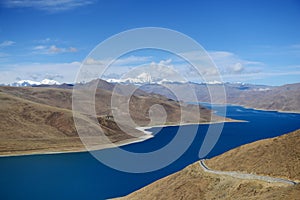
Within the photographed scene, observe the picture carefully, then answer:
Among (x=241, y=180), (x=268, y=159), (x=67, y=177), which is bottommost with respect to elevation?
(x=67, y=177)

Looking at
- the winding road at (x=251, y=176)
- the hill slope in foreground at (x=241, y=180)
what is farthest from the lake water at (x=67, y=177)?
the winding road at (x=251, y=176)

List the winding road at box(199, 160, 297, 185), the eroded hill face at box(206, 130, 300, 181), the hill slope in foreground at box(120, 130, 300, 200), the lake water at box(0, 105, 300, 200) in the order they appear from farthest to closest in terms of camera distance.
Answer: the lake water at box(0, 105, 300, 200) < the eroded hill face at box(206, 130, 300, 181) < the hill slope in foreground at box(120, 130, 300, 200) < the winding road at box(199, 160, 297, 185)

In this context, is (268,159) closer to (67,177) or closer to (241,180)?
(241,180)

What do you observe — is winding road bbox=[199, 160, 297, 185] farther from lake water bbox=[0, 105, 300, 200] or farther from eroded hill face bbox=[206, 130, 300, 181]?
lake water bbox=[0, 105, 300, 200]

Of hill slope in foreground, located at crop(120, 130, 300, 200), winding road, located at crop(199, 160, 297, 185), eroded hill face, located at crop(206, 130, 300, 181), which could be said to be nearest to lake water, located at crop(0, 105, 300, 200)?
hill slope in foreground, located at crop(120, 130, 300, 200)

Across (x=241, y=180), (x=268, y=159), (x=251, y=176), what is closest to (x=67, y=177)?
(x=241, y=180)

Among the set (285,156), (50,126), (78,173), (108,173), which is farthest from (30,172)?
(285,156)

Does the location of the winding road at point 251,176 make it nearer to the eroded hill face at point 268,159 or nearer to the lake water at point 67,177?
the eroded hill face at point 268,159

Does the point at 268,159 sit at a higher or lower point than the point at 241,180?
higher

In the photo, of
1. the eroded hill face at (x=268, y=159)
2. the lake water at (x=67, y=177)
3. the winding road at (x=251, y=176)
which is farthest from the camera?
the lake water at (x=67, y=177)
